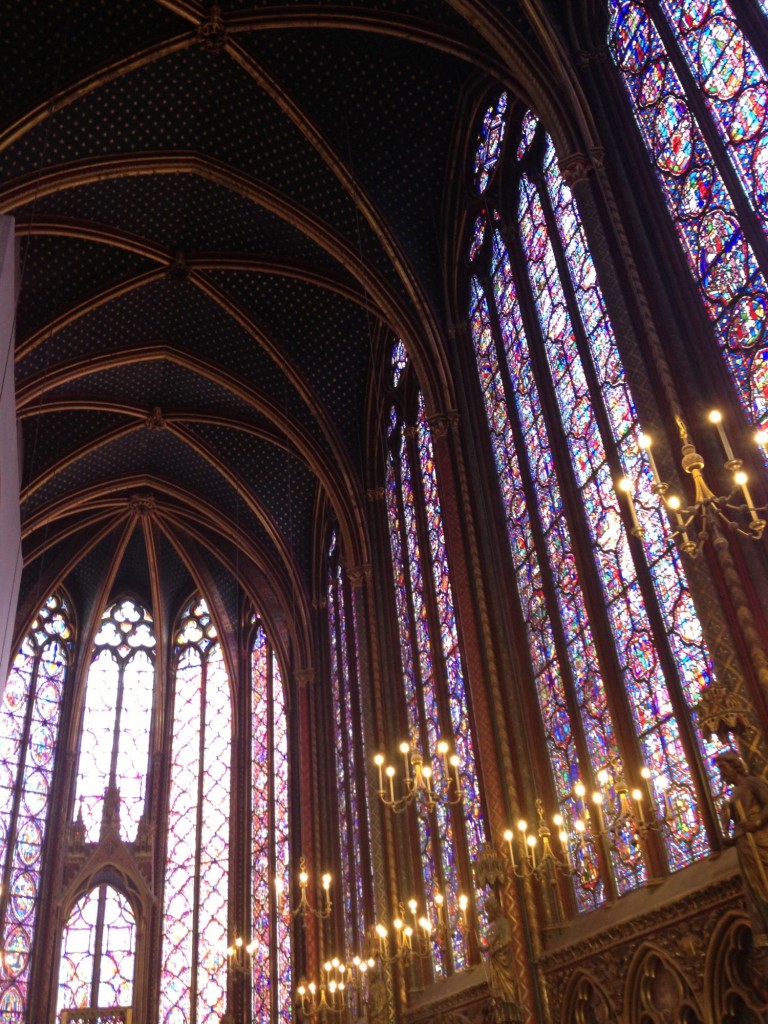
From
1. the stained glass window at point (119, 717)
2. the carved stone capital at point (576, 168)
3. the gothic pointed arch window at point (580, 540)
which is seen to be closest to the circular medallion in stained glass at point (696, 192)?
the carved stone capital at point (576, 168)

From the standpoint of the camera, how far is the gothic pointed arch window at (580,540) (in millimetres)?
10234

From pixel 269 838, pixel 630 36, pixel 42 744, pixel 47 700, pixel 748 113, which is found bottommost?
pixel 748 113

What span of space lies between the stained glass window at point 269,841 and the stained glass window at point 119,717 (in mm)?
2913

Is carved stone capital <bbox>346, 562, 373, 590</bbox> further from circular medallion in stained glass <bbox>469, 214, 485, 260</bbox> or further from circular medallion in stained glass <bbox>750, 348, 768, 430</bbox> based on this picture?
circular medallion in stained glass <bbox>750, 348, 768, 430</bbox>

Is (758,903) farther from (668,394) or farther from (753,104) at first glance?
(753,104)

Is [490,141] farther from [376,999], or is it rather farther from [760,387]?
[376,999]

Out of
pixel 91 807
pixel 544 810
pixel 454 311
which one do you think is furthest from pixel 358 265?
pixel 91 807

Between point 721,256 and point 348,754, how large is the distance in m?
12.8

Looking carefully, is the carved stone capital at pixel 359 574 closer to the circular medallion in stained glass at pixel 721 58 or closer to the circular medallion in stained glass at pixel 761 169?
the circular medallion in stained glass at pixel 721 58

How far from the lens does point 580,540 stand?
12039 mm

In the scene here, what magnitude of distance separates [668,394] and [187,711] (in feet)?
62.4

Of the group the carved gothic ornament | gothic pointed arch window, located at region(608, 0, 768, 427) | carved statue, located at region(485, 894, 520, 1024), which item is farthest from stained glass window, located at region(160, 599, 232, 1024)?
gothic pointed arch window, located at region(608, 0, 768, 427)

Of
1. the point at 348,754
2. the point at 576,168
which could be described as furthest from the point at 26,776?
the point at 576,168

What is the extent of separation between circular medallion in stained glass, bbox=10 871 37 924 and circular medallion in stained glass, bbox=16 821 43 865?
1.12 ft
